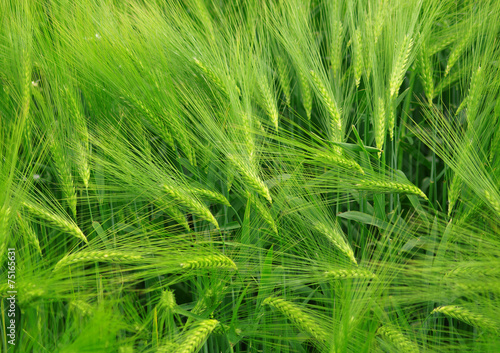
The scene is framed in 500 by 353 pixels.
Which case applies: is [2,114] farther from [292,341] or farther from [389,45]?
[389,45]

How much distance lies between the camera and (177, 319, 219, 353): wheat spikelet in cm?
91

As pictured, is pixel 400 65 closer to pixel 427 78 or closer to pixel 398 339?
pixel 427 78

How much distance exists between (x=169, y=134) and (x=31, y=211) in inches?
15.8

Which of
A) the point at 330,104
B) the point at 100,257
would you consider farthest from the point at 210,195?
the point at 330,104

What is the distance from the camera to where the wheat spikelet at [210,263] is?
978 mm

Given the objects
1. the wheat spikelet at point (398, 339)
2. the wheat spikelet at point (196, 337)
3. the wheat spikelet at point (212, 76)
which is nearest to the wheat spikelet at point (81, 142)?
the wheat spikelet at point (212, 76)

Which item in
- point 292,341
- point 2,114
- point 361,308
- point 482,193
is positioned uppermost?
point 2,114

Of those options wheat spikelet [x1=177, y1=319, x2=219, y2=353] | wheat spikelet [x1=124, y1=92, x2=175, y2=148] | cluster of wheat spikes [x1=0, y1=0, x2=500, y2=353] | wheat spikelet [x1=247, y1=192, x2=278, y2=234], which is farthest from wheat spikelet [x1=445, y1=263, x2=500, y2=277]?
wheat spikelet [x1=124, y1=92, x2=175, y2=148]

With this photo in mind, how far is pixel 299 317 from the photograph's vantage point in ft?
3.29

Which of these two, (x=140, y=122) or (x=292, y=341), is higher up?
(x=140, y=122)

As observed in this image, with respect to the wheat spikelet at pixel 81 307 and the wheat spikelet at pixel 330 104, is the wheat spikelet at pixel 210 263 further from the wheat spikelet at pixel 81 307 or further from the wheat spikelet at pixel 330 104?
the wheat spikelet at pixel 330 104

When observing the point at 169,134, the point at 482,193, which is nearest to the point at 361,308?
the point at 482,193

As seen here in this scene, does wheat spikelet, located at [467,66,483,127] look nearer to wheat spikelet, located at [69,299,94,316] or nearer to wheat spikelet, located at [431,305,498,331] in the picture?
wheat spikelet, located at [431,305,498,331]

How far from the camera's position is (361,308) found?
978 mm
